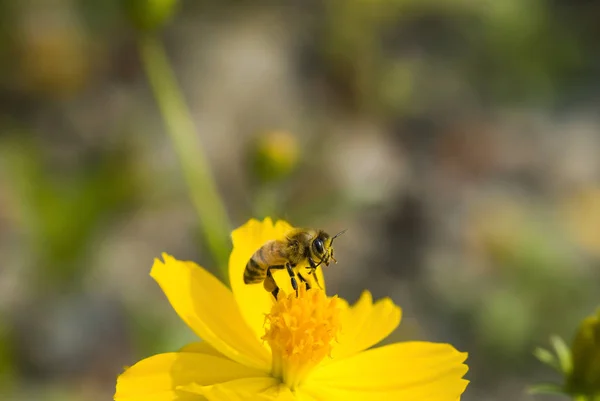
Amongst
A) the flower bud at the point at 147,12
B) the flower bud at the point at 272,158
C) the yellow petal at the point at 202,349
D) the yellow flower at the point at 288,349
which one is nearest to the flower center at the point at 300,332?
the yellow flower at the point at 288,349

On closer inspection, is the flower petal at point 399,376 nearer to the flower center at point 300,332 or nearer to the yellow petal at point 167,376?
the flower center at point 300,332

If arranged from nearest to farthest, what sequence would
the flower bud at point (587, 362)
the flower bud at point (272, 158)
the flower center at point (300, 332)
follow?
the flower center at point (300, 332), the flower bud at point (587, 362), the flower bud at point (272, 158)

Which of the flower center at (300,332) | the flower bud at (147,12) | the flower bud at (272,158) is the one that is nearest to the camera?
the flower center at (300,332)

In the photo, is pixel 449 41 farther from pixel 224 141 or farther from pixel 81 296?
pixel 81 296

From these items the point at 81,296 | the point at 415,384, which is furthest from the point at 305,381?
the point at 81,296

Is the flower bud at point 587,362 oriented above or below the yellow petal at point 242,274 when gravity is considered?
below

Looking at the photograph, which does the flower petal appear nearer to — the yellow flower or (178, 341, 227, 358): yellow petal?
the yellow flower

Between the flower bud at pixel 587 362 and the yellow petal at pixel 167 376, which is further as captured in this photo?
the flower bud at pixel 587 362

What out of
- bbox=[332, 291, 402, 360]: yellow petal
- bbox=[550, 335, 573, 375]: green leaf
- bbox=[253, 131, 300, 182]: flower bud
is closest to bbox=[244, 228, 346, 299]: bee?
bbox=[332, 291, 402, 360]: yellow petal
